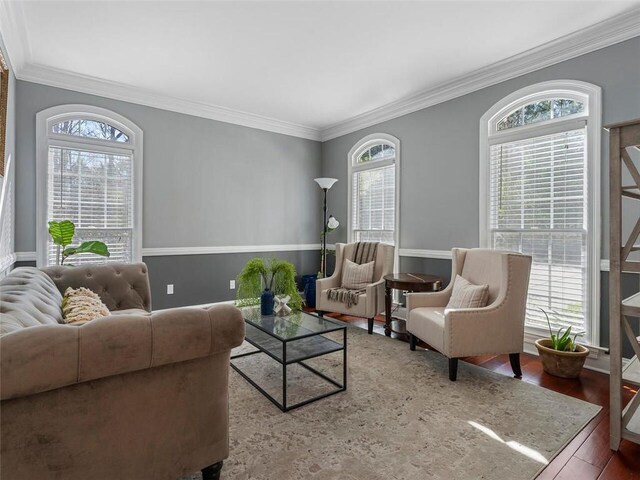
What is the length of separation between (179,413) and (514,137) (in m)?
3.62

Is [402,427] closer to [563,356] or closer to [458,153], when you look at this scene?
[563,356]

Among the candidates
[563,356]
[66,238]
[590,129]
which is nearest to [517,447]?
[563,356]

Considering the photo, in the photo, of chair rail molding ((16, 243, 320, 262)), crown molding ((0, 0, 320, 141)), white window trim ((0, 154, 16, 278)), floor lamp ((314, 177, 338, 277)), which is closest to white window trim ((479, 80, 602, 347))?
floor lamp ((314, 177, 338, 277))

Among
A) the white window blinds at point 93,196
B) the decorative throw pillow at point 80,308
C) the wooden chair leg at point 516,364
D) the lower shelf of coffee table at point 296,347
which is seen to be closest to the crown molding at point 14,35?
the white window blinds at point 93,196

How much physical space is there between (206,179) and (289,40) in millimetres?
2291

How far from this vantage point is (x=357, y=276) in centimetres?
422

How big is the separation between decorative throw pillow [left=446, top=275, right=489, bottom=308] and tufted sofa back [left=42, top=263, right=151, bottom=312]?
8.71 ft

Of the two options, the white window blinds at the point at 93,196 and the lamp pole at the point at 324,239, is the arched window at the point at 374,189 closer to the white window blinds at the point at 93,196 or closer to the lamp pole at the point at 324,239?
the lamp pole at the point at 324,239

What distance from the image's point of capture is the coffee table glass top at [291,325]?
249 cm

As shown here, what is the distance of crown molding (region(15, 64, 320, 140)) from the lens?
361 cm

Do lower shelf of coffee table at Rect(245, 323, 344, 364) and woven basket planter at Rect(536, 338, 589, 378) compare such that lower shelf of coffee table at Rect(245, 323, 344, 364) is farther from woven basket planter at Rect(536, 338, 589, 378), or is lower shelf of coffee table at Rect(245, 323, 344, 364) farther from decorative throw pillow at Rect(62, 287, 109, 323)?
woven basket planter at Rect(536, 338, 589, 378)

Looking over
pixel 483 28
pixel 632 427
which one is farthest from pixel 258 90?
pixel 632 427

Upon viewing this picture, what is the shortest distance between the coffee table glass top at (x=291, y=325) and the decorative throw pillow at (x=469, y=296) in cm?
102

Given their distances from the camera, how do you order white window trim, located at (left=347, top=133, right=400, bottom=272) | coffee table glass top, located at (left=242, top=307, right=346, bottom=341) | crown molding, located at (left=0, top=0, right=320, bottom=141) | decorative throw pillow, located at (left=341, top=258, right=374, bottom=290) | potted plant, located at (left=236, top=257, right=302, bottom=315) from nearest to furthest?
coffee table glass top, located at (left=242, top=307, right=346, bottom=341)
crown molding, located at (left=0, top=0, right=320, bottom=141)
potted plant, located at (left=236, top=257, right=302, bottom=315)
decorative throw pillow, located at (left=341, top=258, right=374, bottom=290)
white window trim, located at (left=347, top=133, right=400, bottom=272)
